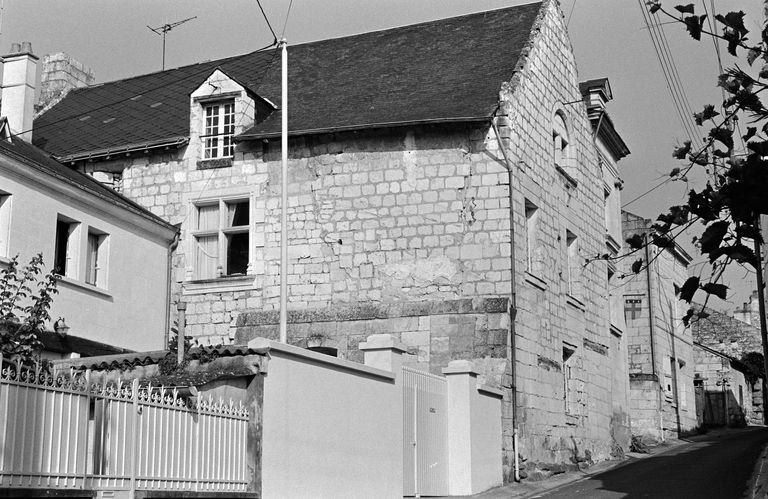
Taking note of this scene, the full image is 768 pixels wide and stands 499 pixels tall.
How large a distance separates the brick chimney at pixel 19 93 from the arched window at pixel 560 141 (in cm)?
1086

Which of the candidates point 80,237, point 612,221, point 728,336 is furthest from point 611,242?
point 728,336

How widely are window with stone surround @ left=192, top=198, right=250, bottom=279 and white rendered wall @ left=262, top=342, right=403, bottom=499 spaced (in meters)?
6.89

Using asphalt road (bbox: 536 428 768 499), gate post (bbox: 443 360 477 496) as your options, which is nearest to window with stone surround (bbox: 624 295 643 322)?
asphalt road (bbox: 536 428 768 499)

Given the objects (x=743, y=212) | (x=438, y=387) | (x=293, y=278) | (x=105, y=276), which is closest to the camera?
(x=743, y=212)

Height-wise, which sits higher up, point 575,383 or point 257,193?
point 257,193

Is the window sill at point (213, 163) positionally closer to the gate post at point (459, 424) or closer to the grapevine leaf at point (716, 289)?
the gate post at point (459, 424)

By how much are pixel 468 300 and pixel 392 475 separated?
4952 mm

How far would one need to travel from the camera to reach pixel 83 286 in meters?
17.5

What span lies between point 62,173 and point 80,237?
1.16 meters

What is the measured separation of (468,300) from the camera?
60.8ft

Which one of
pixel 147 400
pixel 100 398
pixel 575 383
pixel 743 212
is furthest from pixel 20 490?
pixel 575 383

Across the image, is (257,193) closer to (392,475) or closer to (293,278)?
(293,278)

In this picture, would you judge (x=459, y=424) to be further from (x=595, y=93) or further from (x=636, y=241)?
(x=595, y=93)

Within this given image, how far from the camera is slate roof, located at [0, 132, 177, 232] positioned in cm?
1650
